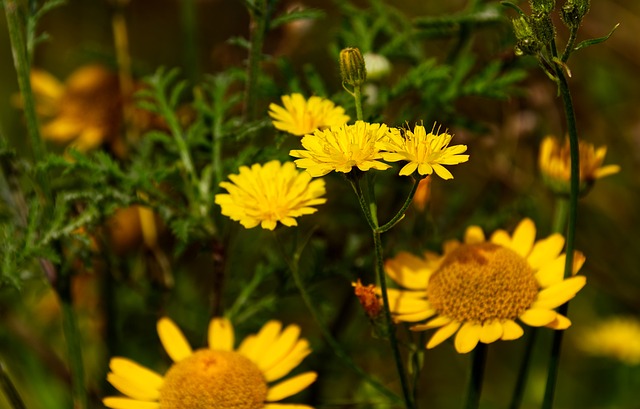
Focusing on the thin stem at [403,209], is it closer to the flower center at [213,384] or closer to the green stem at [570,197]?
the green stem at [570,197]

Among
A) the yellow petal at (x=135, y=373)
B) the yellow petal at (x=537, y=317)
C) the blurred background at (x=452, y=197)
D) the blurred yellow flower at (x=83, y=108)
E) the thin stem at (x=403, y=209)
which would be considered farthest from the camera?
the blurred yellow flower at (x=83, y=108)

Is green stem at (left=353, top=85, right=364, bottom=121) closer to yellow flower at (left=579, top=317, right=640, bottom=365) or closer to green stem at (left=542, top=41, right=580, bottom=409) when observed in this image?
green stem at (left=542, top=41, right=580, bottom=409)

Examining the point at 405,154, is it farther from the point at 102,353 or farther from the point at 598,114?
the point at 598,114

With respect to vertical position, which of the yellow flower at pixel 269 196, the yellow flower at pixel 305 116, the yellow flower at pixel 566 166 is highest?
the yellow flower at pixel 566 166

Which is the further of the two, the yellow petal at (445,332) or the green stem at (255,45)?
the green stem at (255,45)

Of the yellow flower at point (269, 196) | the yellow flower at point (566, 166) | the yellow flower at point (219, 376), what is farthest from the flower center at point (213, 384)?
the yellow flower at point (566, 166)

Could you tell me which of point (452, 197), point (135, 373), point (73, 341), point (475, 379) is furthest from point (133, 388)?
point (452, 197)

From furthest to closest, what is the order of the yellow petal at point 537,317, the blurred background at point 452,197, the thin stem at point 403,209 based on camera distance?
the blurred background at point 452,197
the yellow petal at point 537,317
the thin stem at point 403,209

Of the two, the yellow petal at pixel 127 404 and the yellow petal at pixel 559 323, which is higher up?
the yellow petal at pixel 559 323
